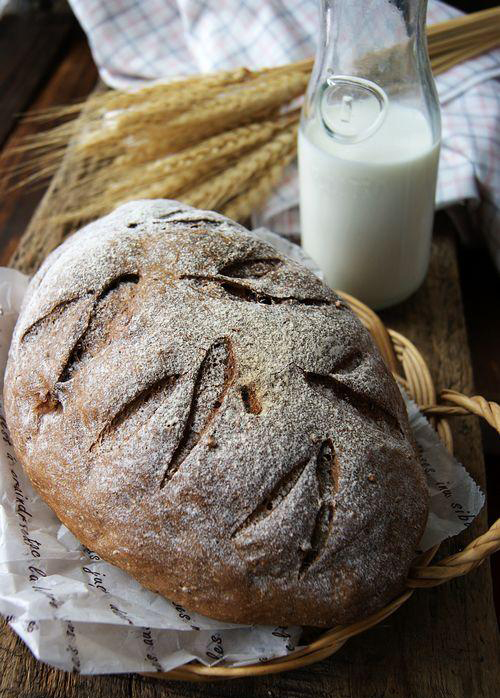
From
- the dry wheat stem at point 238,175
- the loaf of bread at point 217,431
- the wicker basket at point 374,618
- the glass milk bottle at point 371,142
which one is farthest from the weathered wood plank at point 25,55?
the wicker basket at point 374,618

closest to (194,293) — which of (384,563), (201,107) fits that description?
(384,563)

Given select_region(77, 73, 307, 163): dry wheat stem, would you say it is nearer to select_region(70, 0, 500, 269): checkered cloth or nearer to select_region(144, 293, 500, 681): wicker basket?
select_region(70, 0, 500, 269): checkered cloth

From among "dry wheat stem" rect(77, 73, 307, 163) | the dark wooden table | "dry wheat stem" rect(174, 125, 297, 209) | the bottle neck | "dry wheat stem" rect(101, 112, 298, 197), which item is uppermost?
the bottle neck

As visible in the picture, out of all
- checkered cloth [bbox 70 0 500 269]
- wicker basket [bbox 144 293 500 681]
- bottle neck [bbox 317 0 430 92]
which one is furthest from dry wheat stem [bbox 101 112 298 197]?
wicker basket [bbox 144 293 500 681]

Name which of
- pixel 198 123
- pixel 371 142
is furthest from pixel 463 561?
pixel 198 123

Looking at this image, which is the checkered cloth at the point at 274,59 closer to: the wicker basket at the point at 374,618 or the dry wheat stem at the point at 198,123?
the dry wheat stem at the point at 198,123

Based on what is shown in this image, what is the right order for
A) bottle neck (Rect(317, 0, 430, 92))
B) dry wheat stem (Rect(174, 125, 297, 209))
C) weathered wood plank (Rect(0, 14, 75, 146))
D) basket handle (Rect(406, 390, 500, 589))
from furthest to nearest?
weathered wood plank (Rect(0, 14, 75, 146)), dry wheat stem (Rect(174, 125, 297, 209)), bottle neck (Rect(317, 0, 430, 92)), basket handle (Rect(406, 390, 500, 589))
